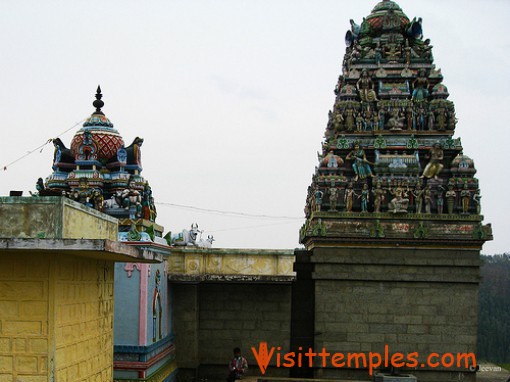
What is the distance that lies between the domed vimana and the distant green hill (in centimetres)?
1233

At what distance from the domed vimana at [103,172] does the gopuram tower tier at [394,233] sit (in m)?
5.40

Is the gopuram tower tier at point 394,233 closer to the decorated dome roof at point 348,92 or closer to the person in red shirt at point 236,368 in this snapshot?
the decorated dome roof at point 348,92

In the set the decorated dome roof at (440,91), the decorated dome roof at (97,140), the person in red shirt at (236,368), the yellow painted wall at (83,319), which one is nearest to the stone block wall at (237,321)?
the person in red shirt at (236,368)

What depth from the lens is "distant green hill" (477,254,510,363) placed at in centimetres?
4062

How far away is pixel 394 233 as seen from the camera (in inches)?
782

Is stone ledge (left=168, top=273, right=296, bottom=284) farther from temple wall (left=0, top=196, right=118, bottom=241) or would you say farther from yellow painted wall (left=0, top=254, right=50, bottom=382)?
yellow painted wall (left=0, top=254, right=50, bottom=382)

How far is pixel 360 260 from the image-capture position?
64.8ft

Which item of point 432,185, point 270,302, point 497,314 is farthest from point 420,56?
point 497,314

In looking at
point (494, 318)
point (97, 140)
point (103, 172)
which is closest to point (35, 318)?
point (103, 172)

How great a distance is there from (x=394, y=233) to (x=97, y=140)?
8.42m

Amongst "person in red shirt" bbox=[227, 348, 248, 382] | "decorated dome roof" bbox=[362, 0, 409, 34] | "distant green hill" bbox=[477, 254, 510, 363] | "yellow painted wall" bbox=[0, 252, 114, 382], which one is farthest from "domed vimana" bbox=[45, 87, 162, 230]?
"distant green hill" bbox=[477, 254, 510, 363]

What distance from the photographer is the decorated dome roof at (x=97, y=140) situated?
1716 cm

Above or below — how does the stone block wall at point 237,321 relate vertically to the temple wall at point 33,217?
below

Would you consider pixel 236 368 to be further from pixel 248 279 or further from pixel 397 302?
pixel 397 302
